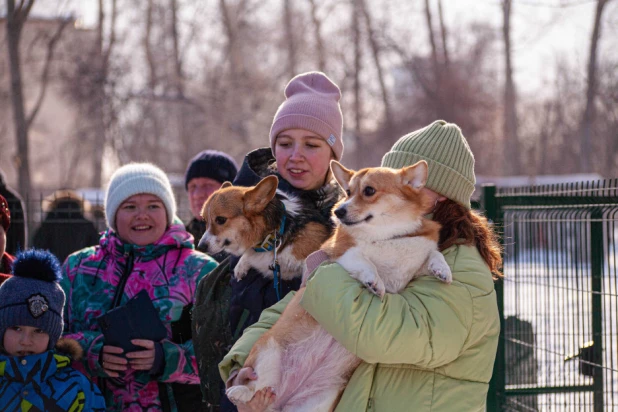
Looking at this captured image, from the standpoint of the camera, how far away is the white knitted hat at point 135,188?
4797 mm

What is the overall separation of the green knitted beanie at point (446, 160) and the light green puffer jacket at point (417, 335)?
338 mm

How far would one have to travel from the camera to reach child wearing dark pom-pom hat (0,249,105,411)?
13.3 ft

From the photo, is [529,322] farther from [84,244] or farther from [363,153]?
[363,153]

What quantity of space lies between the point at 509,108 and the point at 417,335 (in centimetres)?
2626

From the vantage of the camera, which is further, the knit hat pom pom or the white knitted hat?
the white knitted hat

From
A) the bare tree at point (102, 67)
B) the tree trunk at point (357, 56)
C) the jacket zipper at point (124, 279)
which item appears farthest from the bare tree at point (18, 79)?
the tree trunk at point (357, 56)

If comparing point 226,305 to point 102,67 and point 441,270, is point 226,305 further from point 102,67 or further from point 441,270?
point 102,67

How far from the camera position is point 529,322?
5945 mm

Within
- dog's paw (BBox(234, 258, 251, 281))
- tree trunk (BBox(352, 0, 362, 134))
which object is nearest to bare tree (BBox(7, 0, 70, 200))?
dog's paw (BBox(234, 258, 251, 281))

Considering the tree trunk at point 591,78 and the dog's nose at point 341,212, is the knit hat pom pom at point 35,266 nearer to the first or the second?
the dog's nose at point 341,212

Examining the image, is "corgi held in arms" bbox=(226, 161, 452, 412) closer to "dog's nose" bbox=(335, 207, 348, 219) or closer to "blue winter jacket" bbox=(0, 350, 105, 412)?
"dog's nose" bbox=(335, 207, 348, 219)

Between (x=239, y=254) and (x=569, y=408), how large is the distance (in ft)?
9.60

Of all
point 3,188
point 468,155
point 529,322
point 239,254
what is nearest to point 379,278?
point 468,155

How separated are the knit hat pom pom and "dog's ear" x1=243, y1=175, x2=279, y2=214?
1.19 metres
